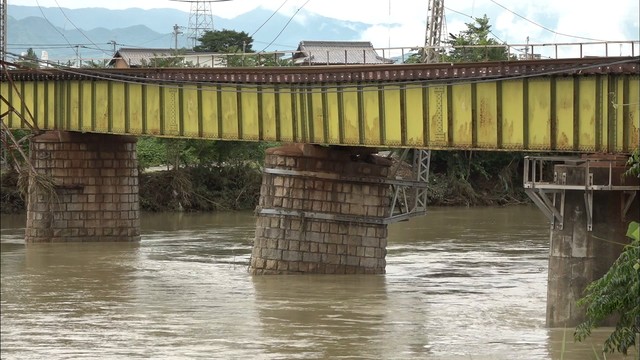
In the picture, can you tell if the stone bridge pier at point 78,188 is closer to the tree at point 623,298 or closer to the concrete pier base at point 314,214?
the concrete pier base at point 314,214

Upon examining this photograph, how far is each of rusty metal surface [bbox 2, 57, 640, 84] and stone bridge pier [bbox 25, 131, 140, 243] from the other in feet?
9.67

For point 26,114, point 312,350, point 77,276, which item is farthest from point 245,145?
point 312,350

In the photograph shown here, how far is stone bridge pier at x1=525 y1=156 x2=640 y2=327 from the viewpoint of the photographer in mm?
29438

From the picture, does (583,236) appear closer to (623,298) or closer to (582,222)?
(582,222)

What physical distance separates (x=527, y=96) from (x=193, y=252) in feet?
61.8

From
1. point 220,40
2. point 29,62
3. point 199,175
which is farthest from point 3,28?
point 220,40

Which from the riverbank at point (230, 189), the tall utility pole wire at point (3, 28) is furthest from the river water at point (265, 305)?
the riverbank at point (230, 189)

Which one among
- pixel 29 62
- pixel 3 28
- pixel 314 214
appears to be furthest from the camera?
pixel 3 28

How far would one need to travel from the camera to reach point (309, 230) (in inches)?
1613

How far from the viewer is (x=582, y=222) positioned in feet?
97.8

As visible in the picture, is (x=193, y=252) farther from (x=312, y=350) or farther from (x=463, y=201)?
(x=463, y=201)

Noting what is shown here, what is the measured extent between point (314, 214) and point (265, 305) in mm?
5968

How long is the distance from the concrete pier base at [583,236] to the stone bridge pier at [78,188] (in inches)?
1029

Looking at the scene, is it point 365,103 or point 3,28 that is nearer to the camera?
point 365,103
